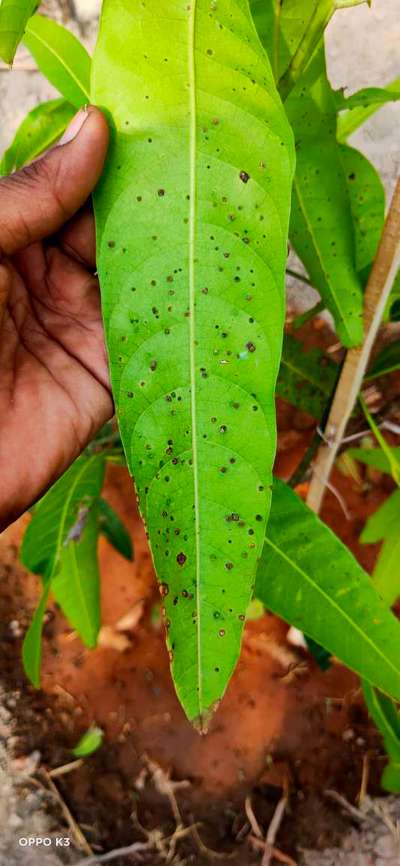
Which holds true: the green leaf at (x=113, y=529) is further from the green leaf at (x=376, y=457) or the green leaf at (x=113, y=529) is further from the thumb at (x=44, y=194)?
the thumb at (x=44, y=194)

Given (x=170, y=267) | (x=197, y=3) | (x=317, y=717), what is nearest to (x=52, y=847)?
(x=317, y=717)

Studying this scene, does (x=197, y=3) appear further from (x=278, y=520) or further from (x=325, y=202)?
(x=278, y=520)

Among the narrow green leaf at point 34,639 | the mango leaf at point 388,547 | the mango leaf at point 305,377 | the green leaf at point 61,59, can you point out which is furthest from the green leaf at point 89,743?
the green leaf at point 61,59

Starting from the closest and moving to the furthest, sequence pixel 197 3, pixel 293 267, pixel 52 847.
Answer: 1. pixel 197 3
2. pixel 52 847
3. pixel 293 267

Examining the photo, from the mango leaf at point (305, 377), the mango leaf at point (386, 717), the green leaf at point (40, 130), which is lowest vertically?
the mango leaf at point (386, 717)

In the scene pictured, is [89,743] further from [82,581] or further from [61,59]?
[61,59]

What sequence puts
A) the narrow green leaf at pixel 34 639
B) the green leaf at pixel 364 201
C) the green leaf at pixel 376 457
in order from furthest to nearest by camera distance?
the green leaf at pixel 376 457
the narrow green leaf at pixel 34 639
the green leaf at pixel 364 201

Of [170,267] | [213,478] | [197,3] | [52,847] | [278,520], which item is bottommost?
[52,847]
